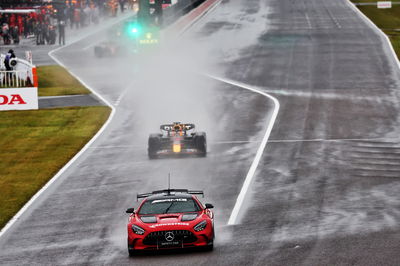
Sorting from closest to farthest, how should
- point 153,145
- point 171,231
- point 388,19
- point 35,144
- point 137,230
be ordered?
point 171,231
point 137,230
point 153,145
point 35,144
point 388,19

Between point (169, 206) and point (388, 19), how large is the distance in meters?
67.6

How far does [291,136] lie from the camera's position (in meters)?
36.3

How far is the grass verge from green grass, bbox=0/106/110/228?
2631 cm

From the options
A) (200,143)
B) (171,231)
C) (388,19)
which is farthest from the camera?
(388,19)

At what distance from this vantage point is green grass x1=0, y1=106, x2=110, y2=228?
2862cm

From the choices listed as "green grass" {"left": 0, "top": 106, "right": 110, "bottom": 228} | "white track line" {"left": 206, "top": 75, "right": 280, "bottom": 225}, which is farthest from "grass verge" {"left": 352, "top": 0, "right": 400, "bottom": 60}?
"green grass" {"left": 0, "top": 106, "right": 110, "bottom": 228}

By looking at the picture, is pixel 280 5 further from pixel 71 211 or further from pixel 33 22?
pixel 71 211

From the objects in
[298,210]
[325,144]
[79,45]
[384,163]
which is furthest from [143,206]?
[79,45]

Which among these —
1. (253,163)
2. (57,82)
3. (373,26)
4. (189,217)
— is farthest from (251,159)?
(373,26)

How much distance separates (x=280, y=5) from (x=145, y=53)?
28.5m

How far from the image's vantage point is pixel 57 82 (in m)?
56.5

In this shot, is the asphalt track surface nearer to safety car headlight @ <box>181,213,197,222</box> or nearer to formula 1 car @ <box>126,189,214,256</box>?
formula 1 car @ <box>126,189,214,256</box>

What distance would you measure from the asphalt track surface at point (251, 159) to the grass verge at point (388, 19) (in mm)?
1430

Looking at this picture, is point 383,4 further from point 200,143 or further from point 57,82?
point 200,143
